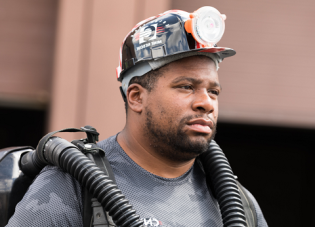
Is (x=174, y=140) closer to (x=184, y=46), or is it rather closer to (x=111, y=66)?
(x=184, y=46)

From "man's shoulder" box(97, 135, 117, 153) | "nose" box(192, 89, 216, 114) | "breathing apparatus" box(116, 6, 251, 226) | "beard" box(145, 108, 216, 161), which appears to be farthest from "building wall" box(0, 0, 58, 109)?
"nose" box(192, 89, 216, 114)

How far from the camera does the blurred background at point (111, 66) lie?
375 cm

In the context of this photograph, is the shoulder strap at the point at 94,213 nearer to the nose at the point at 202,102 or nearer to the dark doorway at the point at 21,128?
the nose at the point at 202,102

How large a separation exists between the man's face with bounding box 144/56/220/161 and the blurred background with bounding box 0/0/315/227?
207 cm

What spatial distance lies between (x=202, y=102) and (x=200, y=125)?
105mm

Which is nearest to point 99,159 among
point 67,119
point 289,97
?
point 67,119

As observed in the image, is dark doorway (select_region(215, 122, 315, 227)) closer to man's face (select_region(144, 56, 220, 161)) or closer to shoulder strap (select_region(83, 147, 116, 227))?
man's face (select_region(144, 56, 220, 161))

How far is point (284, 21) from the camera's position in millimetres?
4324

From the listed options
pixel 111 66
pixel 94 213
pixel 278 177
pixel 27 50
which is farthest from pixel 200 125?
pixel 278 177

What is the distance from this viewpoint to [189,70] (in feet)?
5.61

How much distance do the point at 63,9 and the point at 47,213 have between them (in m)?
2.76

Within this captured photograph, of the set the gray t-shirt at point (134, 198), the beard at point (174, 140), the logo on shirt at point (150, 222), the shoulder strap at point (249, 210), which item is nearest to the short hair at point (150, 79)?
the beard at point (174, 140)

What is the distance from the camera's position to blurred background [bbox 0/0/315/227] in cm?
375

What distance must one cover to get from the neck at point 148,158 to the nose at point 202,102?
285 mm
